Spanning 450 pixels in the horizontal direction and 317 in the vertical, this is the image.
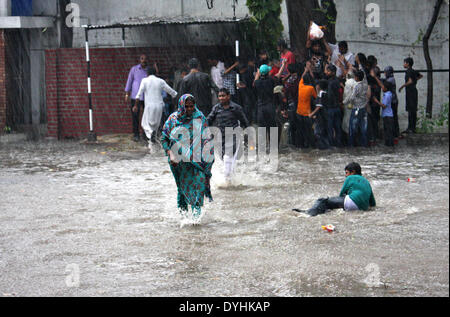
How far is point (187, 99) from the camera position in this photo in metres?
8.88

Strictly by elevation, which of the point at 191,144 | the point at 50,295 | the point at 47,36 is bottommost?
the point at 50,295

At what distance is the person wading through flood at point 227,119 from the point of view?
1091 centimetres

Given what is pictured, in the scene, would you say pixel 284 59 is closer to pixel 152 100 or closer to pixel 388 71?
pixel 388 71

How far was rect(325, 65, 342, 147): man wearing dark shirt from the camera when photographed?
14516 millimetres

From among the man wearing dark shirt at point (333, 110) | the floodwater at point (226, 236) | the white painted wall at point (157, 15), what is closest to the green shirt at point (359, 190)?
the floodwater at point (226, 236)

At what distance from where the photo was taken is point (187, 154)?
8.85 m

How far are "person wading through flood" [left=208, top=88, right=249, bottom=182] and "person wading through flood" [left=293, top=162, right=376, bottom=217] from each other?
2372 millimetres

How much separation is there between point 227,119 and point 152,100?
4.74 m

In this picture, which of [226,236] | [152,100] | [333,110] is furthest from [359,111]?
[226,236]

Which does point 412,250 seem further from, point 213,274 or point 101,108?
point 101,108

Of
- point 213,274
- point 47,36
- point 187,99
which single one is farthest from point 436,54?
point 213,274

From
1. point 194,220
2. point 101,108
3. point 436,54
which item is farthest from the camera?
point 436,54

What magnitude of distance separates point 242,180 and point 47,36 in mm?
10947

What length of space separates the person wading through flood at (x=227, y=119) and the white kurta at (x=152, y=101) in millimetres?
4265
